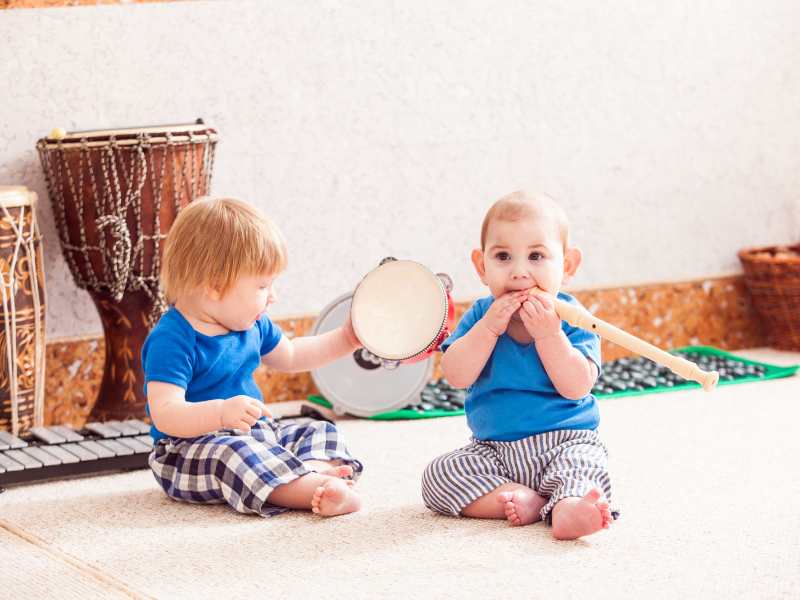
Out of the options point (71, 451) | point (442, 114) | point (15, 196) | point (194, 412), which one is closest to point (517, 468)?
point (194, 412)

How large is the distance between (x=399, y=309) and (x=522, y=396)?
283mm

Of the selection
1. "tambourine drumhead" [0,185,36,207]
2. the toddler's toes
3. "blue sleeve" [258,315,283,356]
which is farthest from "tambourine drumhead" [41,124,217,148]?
the toddler's toes

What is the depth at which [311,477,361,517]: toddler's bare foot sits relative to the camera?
211cm

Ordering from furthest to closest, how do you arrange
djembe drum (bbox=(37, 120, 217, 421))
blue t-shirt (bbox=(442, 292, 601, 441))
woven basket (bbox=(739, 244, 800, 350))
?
woven basket (bbox=(739, 244, 800, 350)) → djembe drum (bbox=(37, 120, 217, 421)) → blue t-shirt (bbox=(442, 292, 601, 441))

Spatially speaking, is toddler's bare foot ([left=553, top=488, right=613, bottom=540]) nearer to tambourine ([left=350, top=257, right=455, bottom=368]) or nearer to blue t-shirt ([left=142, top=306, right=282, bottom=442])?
tambourine ([left=350, top=257, right=455, bottom=368])

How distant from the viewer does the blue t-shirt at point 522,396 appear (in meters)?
2.10

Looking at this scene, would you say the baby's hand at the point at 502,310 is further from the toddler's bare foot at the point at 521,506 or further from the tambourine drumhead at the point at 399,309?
the toddler's bare foot at the point at 521,506

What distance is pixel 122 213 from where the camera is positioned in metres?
3.00

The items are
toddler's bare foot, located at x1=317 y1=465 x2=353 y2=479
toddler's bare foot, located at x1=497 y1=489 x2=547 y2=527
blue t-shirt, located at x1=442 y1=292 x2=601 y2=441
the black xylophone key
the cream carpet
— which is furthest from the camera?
the black xylophone key

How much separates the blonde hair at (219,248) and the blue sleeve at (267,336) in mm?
185

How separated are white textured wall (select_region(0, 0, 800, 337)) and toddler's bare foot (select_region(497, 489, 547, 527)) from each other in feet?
5.13

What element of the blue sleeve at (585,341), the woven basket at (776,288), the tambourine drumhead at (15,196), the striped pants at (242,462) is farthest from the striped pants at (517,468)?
the woven basket at (776,288)

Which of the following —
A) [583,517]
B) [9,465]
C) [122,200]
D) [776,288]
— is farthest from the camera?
[776,288]

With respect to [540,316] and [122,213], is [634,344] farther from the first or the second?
[122,213]
